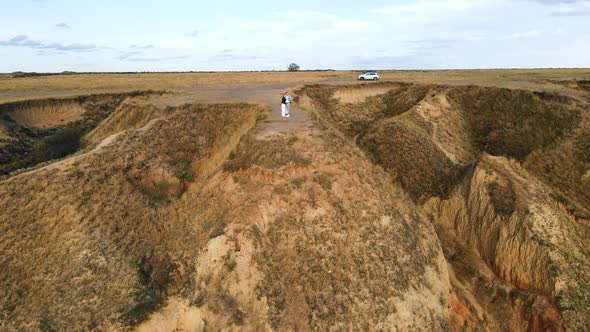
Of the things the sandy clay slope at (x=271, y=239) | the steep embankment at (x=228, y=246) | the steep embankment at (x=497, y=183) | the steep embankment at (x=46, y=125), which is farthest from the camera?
the steep embankment at (x=46, y=125)

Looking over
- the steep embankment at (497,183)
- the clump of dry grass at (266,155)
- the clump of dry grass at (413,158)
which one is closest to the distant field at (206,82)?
the steep embankment at (497,183)

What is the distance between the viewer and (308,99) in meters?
33.0

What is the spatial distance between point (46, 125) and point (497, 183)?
31.1 metres

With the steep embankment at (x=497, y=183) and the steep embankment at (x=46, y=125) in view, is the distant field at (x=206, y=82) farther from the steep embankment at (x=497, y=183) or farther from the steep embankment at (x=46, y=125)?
the steep embankment at (x=497, y=183)

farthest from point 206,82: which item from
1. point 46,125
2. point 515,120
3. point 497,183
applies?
point 497,183

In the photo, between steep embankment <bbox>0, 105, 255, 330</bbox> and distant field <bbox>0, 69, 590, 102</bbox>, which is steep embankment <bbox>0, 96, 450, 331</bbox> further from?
distant field <bbox>0, 69, 590, 102</bbox>

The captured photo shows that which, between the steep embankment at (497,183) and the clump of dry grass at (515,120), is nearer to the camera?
the steep embankment at (497,183)

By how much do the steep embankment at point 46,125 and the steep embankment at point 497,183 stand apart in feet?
55.7

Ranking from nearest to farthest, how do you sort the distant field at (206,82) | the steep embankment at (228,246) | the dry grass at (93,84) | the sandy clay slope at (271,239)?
the steep embankment at (228,246), the sandy clay slope at (271,239), the distant field at (206,82), the dry grass at (93,84)

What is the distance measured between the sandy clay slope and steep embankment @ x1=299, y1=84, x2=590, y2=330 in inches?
3.7

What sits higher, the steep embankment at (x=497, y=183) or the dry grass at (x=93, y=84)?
the dry grass at (x=93, y=84)

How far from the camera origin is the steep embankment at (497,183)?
1647 cm

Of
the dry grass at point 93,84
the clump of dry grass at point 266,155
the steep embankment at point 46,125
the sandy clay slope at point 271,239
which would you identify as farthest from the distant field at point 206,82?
the clump of dry grass at point 266,155

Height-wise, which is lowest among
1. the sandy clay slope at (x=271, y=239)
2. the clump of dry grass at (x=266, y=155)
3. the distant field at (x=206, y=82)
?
the sandy clay slope at (x=271, y=239)
